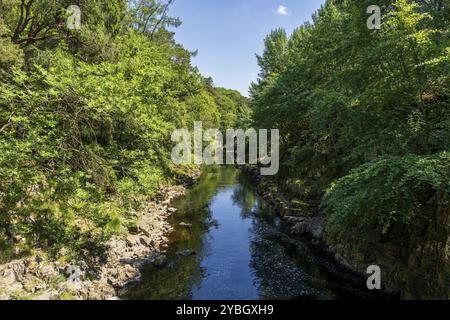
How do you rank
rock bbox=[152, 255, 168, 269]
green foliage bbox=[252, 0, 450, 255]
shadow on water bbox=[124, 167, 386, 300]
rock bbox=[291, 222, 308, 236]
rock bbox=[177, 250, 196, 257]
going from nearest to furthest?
1. green foliage bbox=[252, 0, 450, 255]
2. shadow on water bbox=[124, 167, 386, 300]
3. rock bbox=[152, 255, 168, 269]
4. rock bbox=[177, 250, 196, 257]
5. rock bbox=[291, 222, 308, 236]

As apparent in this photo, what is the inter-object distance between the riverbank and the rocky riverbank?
829 centimetres

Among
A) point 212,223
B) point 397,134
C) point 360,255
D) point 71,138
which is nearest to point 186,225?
point 212,223

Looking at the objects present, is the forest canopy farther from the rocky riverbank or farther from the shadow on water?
the rocky riverbank

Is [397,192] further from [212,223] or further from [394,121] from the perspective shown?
[212,223]

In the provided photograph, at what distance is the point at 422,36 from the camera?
10.2 metres

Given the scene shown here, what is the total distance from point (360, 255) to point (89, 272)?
11.3 metres

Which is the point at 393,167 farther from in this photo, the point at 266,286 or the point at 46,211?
the point at 46,211

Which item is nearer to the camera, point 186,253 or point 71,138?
point 71,138

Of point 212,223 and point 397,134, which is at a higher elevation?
point 397,134

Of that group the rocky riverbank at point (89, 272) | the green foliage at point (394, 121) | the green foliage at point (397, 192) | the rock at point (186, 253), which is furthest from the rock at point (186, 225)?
the green foliage at point (397, 192)

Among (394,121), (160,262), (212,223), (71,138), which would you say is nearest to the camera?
(394,121)

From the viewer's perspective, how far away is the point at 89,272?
486 inches

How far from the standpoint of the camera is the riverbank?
11102mm

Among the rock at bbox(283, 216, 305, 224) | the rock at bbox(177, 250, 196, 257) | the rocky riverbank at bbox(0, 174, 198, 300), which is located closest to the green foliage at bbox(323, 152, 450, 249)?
the rock at bbox(283, 216, 305, 224)
